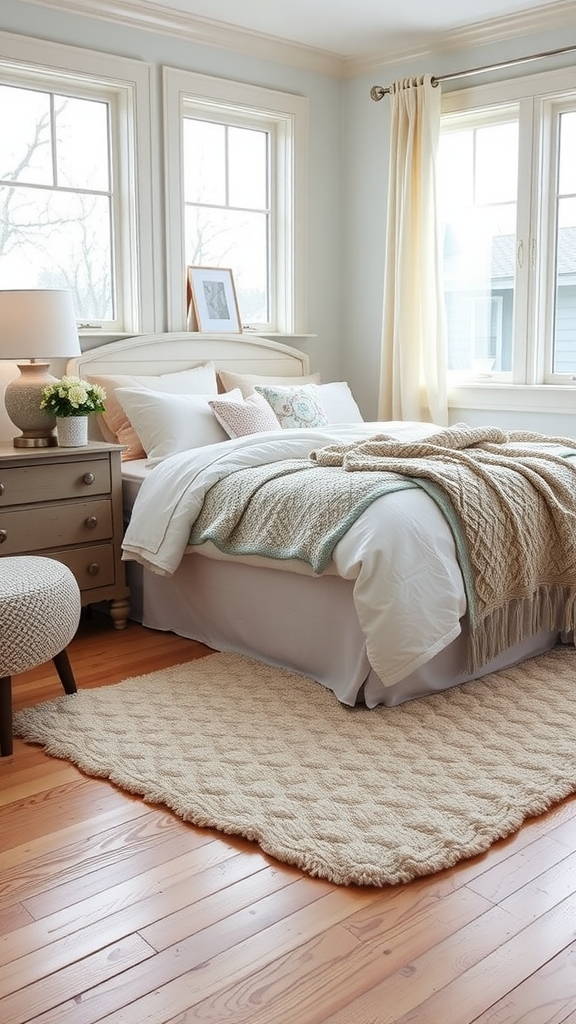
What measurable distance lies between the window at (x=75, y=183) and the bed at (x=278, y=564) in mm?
324

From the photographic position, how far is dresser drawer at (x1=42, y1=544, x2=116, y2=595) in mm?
3398

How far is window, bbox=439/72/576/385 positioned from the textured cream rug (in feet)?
6.51

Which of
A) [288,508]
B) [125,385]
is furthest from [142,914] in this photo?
[125,385]

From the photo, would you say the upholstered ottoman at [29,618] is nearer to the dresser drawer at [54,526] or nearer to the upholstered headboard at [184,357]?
the dresser drawer at [54,526]

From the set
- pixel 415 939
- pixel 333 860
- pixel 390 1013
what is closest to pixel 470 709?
pixel 333 860

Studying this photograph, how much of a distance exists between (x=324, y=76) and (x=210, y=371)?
183 cm

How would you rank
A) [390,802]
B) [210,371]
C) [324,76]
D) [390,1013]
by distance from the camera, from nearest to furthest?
1. [390,1013]
2. [390,802]
3. [210,371]
4. [324,76]

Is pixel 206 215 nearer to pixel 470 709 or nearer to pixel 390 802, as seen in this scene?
pixel 470 709

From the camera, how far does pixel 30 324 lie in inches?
134

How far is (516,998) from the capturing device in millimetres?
1520

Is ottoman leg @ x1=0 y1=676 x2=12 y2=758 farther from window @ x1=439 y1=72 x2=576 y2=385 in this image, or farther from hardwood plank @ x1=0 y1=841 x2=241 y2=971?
window @ x1=439 y1=72 x2=576 y2=385

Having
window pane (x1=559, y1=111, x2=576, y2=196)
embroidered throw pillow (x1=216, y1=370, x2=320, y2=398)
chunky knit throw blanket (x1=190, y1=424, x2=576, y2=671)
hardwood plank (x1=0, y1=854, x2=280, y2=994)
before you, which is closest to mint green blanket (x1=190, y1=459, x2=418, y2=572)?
chunky knit throw blanket (x1=190, y1=424, x2=576, y2=671)

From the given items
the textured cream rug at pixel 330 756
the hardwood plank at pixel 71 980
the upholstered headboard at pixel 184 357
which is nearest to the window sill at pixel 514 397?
the upholstered headboard at pixel 184 357

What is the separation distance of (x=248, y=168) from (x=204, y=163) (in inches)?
11.2
